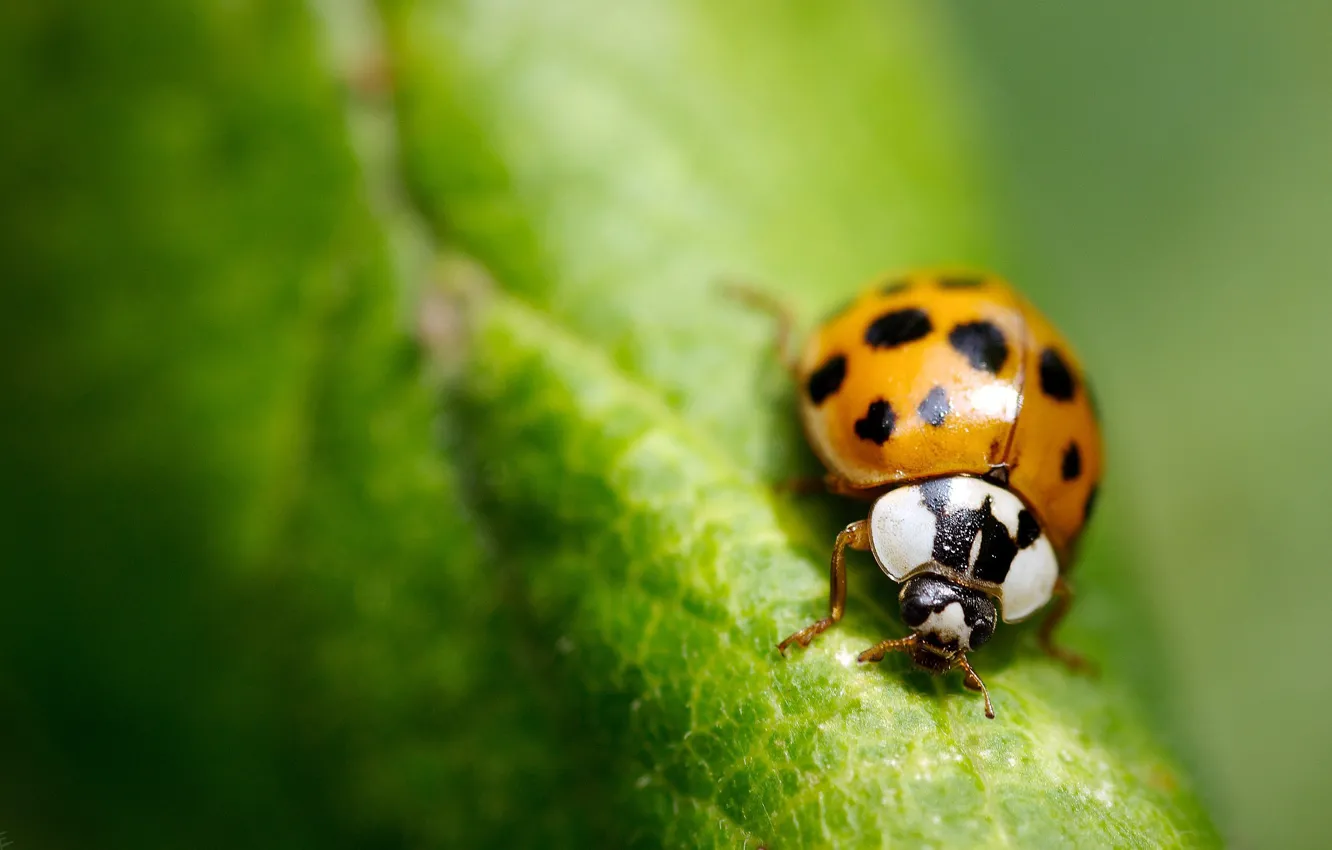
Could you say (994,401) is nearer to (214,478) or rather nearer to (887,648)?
(887,648)

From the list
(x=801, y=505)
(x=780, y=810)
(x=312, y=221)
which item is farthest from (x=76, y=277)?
(x=780, y=810)

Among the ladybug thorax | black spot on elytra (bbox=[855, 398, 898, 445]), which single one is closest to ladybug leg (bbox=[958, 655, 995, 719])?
the ladybug thorax

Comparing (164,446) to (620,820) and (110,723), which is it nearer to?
(110,723)

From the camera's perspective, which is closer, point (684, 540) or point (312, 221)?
point (684, 540)

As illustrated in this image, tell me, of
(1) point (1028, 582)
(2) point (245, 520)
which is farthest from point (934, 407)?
(2) point (245, 520)

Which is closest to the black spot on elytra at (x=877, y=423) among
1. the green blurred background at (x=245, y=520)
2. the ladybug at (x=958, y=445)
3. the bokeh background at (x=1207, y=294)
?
the ladybug at (x=958, y=445)

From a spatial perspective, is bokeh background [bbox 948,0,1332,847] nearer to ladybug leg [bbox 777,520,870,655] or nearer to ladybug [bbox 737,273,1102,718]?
ladybug [bbox 737,273,1102,718]
